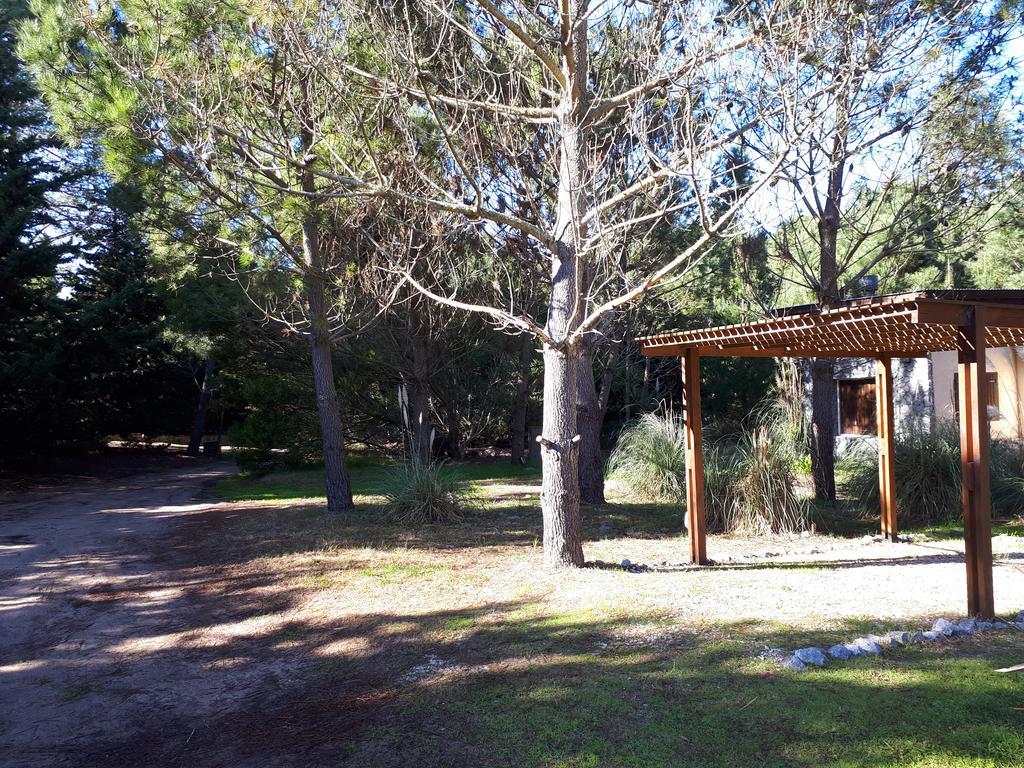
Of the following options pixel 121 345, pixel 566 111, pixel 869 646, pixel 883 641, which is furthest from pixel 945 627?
pixel 121 345

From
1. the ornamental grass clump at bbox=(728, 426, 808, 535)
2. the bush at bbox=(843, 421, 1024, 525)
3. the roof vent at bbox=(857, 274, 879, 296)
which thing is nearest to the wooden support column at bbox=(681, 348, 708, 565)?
the ornamental grass clump at bbox=(728, 426, 808, 535)

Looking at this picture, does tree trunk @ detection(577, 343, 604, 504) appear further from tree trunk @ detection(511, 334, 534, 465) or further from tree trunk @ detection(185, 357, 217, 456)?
tree trunk @ detection(185, 357, 217, 456)

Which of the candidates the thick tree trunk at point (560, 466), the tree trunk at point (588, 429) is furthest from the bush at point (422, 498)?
the thick tree trunk at point (560, 466)

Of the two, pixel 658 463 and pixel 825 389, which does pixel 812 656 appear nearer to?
pixel 825 389

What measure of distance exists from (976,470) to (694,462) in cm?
301

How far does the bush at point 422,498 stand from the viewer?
Answer: 10.8 metres

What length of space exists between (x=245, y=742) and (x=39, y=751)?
1.14 metres

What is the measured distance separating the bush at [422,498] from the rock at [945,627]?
681 cm

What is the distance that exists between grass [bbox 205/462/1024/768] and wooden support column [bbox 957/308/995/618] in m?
0.40

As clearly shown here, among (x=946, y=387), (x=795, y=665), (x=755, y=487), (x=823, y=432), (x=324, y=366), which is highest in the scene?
(x=324, y=366)

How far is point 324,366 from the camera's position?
1178cm

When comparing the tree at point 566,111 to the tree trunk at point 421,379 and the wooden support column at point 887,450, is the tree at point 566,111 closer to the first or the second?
the wooden support column at point 887,450

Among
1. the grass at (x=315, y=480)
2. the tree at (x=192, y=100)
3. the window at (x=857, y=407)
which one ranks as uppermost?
the tree at (x=192, y=100)

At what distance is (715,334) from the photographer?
7227 mm
